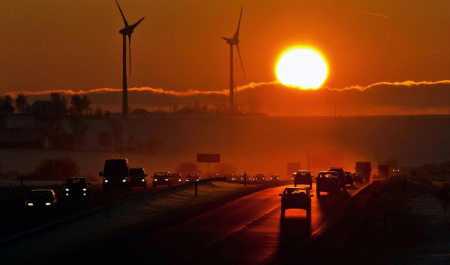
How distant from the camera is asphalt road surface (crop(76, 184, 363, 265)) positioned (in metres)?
30.3

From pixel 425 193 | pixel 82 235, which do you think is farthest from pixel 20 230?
pixel 425 193

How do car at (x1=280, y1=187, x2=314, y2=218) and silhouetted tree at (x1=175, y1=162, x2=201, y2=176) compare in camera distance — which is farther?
silhouetted tree at (x1=175, y1=162, x2=201, y2=176)

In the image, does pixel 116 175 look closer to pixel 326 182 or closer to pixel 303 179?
pixel 326 182

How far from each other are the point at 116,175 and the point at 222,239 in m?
32.1

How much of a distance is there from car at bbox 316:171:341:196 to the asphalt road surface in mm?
15139

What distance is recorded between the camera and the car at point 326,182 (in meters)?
69.8

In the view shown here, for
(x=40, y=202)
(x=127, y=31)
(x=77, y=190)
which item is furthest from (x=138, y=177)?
(x=127, y=31)

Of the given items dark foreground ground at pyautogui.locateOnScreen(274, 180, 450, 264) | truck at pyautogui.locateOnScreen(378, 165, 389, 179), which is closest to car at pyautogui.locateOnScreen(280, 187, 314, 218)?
dark foreground ground at pyautogui.locateOnScreen(274, 180, 450, 264)

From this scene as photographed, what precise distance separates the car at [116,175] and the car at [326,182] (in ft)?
56.7

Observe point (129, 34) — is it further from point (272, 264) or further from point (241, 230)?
point (272, 264)

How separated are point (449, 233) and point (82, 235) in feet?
61.7

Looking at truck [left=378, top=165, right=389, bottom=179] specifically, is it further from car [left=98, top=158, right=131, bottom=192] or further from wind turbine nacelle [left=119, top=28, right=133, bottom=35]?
car [left=98, top=158, right=131, bottom=192]

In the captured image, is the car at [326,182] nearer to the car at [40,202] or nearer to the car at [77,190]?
the car at [77,190]

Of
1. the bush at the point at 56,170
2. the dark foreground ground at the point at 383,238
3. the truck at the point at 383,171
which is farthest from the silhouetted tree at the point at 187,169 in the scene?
the dark foreground ground at the point at 383,238
